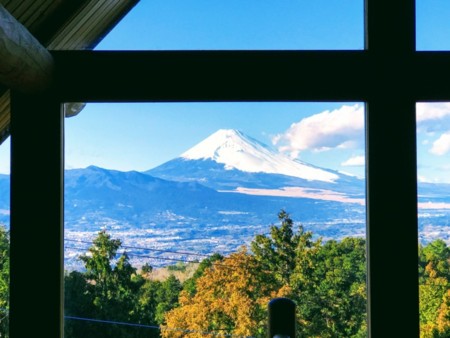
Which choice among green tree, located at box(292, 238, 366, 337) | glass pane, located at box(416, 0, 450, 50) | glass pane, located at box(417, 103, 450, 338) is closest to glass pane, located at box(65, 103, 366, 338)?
green tree, located at box(292, 238, 366, 337)

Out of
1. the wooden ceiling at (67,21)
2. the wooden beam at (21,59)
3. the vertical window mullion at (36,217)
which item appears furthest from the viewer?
the vertical window mullion at (36,217)

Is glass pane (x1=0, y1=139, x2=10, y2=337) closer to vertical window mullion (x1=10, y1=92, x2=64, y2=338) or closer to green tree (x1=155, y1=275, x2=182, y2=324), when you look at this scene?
vertical window mullion (x1=10, y1=92, x2=64, y2=338)

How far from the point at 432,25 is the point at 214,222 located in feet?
4.83

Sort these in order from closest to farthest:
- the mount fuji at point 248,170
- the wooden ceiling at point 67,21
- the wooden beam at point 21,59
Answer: the wooden beam at point 21,59 → the wooden ceiling at point 67,21 → the mount fuji at point 248,170

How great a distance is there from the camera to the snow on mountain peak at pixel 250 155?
2229mm

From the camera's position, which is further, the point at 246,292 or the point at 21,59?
the point at 246,292

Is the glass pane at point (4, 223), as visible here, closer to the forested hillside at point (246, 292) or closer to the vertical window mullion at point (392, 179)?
the forested hillside at point (246, 292)

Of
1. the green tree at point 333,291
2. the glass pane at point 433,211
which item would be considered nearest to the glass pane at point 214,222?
the green tree at point 333,291

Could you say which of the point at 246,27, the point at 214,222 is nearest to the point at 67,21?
the point at 246,27

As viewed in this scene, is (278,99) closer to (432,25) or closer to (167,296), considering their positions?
(432,25)

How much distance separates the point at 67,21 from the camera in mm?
2143

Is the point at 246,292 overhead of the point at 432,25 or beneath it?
beneath

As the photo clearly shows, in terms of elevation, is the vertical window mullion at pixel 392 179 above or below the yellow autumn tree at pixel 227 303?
above

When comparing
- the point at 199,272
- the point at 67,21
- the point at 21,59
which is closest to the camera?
the point at 21,59
